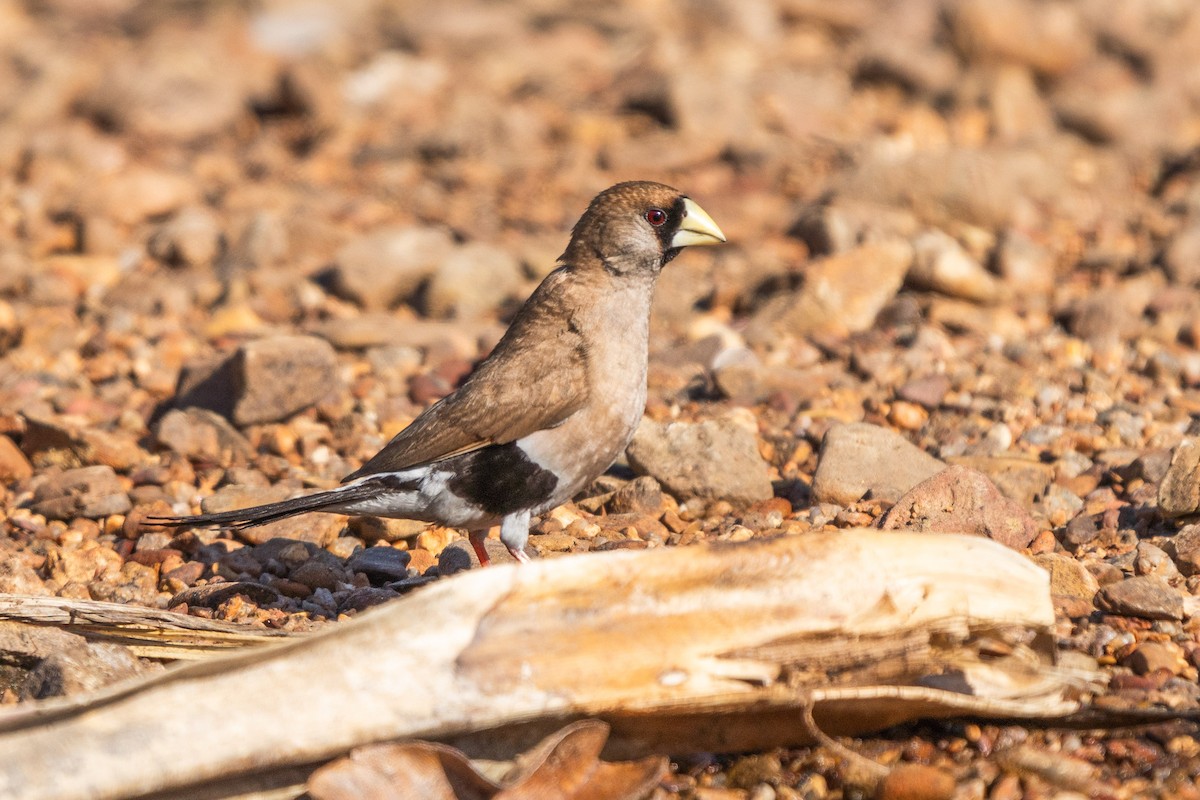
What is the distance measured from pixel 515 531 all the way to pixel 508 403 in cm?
49

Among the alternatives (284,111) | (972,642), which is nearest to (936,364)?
(972,642)

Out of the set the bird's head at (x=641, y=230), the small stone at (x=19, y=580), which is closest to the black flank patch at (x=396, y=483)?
the bird's head at (x=641, y=230)

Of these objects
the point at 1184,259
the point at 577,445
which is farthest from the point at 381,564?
the point at 1184,259

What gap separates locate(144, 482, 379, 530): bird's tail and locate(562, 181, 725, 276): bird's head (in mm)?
1295

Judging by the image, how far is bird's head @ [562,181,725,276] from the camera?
5785 millimetres

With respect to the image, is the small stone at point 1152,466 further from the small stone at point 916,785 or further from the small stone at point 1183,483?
the small stone at point 916,785

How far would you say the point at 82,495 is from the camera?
643cm

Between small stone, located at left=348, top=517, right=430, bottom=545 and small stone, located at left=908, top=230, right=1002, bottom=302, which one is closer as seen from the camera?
small stone, located at left=348, top=517, right=430, bottom=545

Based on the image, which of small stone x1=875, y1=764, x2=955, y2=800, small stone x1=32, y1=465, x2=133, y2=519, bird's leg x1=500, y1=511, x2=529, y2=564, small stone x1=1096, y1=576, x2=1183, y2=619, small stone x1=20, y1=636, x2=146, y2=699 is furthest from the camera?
small stone x1=32, y1=465, x2=133, y2=519

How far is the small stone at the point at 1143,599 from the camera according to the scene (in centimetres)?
475

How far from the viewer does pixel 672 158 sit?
11.2 m

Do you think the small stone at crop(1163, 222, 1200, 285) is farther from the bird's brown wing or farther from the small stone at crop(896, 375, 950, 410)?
the bird's brown wing

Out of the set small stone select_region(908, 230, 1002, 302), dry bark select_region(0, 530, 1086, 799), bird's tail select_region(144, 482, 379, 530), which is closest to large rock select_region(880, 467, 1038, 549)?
dry bark select_region(0, 530, 1086, 799)

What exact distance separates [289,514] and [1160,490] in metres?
3.25
